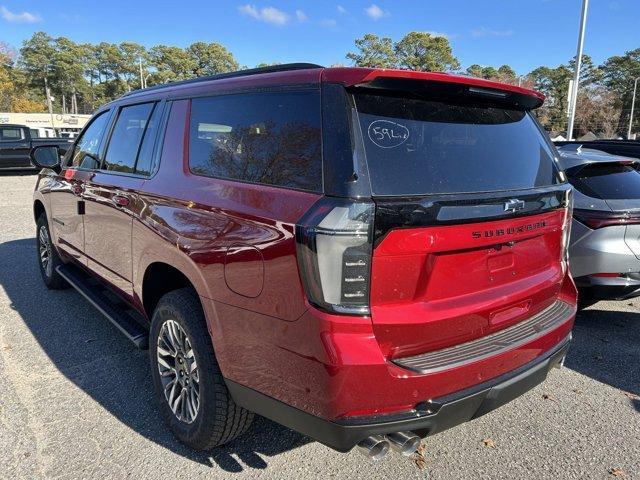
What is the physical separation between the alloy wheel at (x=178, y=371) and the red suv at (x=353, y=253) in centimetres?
1

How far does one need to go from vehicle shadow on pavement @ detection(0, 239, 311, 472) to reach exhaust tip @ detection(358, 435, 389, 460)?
34.0 inches

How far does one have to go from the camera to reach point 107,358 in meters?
3.71

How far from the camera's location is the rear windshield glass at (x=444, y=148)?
1.93 meters

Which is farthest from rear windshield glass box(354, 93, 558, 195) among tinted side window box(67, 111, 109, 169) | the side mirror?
the side mirror

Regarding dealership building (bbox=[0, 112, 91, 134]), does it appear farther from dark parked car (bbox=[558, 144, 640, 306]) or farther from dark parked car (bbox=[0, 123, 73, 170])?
dark parked car (bbox=[558, 144, 640, 306])

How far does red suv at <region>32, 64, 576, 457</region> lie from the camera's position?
1.82 metres

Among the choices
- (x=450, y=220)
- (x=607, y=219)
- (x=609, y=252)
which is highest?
(x=450, y=220)

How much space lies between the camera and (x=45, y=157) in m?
4.69

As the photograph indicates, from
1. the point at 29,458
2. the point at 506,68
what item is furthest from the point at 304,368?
the point at 506,68

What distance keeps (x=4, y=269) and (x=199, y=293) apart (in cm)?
504

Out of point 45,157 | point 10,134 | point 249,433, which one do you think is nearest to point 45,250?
point 45,157

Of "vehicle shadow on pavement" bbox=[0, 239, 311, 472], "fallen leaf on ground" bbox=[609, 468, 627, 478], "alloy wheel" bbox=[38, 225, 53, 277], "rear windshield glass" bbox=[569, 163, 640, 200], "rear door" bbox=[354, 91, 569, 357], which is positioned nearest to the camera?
"rear door" bbox=[354, 91, 569, 357]

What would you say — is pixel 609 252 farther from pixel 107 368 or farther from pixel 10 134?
pixel 10 134

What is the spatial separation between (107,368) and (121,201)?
1269 mm
